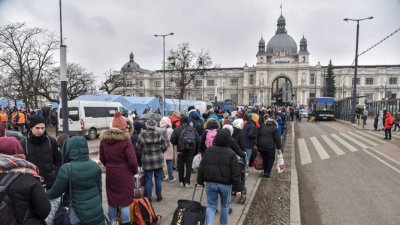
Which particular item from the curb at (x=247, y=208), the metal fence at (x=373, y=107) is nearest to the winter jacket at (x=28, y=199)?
the curb at (x=247, y=208)

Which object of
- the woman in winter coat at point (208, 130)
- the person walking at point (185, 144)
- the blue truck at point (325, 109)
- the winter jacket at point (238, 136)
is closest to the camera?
the woman in winter coat at point (208, 130)

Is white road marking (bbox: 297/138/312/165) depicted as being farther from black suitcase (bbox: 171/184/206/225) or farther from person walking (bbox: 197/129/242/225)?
black suitcase (bbox: 171/184/206/225)

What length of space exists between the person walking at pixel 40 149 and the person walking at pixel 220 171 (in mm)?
2155

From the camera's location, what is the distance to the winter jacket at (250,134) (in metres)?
8.46

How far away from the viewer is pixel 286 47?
355ft

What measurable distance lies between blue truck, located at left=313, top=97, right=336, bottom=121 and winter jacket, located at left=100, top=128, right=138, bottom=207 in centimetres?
3880

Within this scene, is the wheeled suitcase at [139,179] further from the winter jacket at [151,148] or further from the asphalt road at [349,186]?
the asphalt road at [349,186]

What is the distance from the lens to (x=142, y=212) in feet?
15.9

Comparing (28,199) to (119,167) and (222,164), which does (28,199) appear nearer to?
(119,167)

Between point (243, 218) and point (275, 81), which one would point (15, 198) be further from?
point (275, 81)

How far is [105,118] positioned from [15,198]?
61.3 feet

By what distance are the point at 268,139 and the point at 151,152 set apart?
3.59 m

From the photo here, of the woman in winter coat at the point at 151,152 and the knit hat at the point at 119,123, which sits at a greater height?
the knit hat at the point at 119,123

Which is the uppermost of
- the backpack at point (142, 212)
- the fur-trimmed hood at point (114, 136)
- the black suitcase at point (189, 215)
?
the fur-trimmed hood at point (114, 136)
